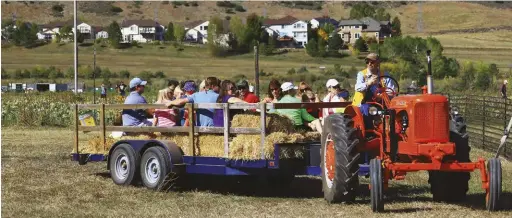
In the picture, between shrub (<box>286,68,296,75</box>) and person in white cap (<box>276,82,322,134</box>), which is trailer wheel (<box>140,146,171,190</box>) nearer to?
person in white cap (<box>276,82,322,134</box>)

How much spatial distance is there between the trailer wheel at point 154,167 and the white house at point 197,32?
109 m

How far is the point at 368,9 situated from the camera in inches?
4825

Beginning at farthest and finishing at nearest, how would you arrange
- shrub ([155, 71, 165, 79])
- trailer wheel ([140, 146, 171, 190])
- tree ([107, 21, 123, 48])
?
tree ([107, 21, 123, 48]), shrub ([155, 71, 165, 79]), trailer wheel ([140, 146, 171, 190])

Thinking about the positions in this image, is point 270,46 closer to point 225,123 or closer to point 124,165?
point 124,165

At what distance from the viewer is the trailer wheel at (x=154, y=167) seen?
13359mm

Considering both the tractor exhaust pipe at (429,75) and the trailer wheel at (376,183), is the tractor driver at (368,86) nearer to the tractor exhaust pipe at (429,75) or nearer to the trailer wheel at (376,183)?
the tractor exhaust pipe at (429,75)

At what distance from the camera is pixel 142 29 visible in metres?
149

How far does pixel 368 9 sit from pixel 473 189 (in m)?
110

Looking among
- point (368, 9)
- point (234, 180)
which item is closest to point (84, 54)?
point (368, 9)

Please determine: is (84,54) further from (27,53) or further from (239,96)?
(239,96)

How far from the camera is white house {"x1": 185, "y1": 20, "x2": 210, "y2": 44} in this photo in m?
127

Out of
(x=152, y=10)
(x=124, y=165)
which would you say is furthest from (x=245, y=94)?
(x=152, y=10)

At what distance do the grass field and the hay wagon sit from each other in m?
0.30

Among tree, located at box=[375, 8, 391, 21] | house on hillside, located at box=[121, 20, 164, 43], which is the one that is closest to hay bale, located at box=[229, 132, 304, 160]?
tree, located at box=[375, 8, 391, 21]
